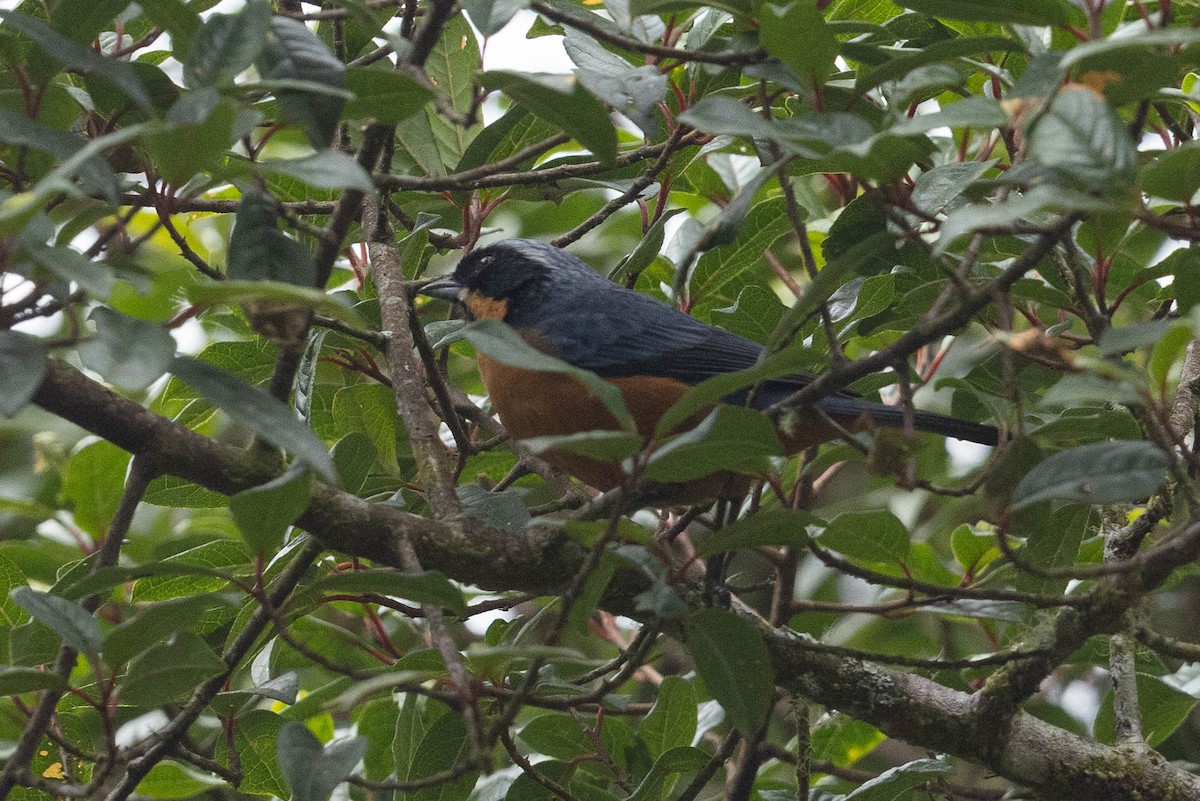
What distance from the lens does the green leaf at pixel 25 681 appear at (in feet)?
7.88

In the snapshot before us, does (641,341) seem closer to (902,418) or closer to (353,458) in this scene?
(902,418)

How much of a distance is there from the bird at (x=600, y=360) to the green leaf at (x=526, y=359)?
126cm

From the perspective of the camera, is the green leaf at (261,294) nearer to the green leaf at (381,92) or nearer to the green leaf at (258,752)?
the green leaf at (381,92)

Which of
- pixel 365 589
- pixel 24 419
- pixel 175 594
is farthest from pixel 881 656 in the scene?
pixel 24 419

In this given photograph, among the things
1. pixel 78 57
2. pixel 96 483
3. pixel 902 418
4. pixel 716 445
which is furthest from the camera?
pixel 96 483

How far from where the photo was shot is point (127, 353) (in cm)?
195

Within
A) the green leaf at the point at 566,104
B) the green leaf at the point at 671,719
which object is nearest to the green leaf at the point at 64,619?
the green leaf at the point at 566,104

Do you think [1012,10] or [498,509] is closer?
[1012,10]

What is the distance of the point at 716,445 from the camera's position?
220 cm

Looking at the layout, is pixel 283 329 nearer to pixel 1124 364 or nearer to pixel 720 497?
pixel 1124 364

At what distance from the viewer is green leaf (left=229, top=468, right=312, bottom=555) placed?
2.23 metres

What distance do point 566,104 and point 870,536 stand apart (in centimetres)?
140

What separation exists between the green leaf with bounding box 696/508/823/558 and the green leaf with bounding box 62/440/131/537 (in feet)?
8.19

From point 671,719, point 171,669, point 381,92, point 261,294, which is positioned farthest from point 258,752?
point 381,92
